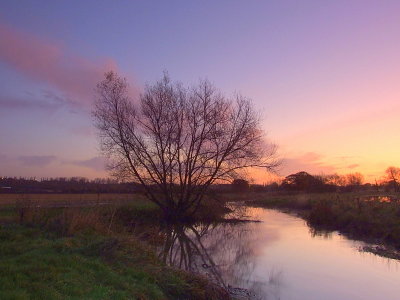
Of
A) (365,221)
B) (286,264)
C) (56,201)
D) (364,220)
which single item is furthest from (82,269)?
(56,201)

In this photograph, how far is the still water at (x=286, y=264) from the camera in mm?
13142

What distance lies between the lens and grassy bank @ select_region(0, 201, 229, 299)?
773 cm

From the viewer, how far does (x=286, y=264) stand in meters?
17.4

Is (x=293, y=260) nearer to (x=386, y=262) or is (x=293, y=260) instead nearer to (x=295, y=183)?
(x=386, y=262)

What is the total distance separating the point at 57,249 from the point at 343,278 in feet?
32.0

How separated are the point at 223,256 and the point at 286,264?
9.66 ft

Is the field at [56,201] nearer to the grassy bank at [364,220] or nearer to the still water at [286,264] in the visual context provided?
the still water at [286,264]

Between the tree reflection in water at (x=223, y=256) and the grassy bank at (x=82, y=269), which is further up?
the grassy bank at (x=82, y=269)

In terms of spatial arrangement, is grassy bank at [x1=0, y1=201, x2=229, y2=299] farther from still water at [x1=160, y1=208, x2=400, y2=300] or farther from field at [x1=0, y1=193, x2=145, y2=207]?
field at [x1=0, y1=193, x2=145, y2=207]

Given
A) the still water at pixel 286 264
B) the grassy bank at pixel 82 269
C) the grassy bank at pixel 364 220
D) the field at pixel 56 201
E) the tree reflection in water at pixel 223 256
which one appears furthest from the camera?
the grassy bank at pixel 364 220

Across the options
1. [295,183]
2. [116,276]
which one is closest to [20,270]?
[116,276]

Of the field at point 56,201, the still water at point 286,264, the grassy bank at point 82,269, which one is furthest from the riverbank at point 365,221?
the field at point 56,201

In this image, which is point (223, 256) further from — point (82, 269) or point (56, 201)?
point (56, 201)

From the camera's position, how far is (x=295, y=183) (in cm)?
9538
